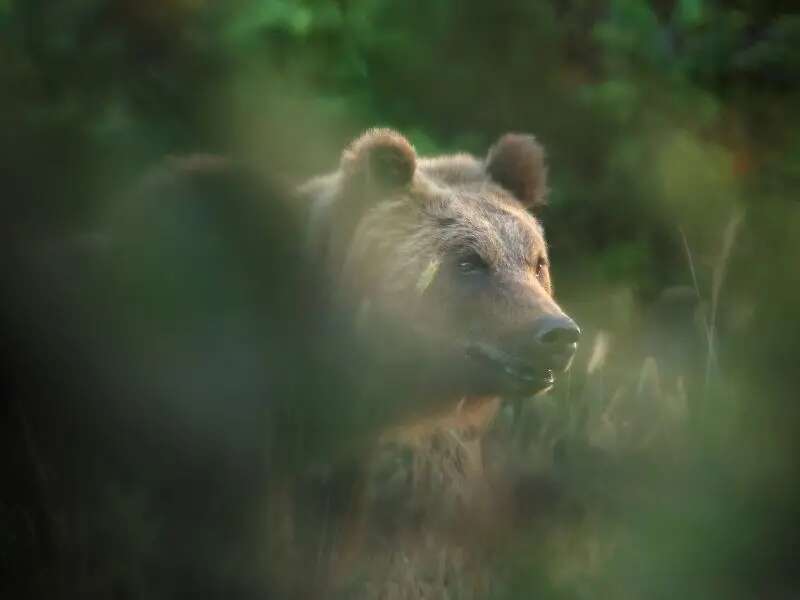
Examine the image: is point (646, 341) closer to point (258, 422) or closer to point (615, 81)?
point (615, 81)

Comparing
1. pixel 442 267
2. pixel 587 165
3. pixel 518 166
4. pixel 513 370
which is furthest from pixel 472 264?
pixel 587 165

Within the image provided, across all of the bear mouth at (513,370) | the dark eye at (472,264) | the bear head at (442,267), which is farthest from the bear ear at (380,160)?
the bear mouth at (513,370)

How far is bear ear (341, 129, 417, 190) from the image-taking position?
399 centimetres

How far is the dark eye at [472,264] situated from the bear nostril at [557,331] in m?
0.34

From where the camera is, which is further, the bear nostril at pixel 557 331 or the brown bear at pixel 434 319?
the brown bear at pixel 434 319

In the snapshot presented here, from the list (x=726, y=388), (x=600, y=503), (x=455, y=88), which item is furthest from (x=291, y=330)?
(x=455, y=88)

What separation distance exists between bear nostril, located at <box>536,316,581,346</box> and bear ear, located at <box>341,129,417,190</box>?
76 centimetres

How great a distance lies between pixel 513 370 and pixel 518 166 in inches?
38.3

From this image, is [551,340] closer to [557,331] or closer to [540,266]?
[557,331]

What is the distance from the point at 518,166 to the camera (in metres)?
4.40

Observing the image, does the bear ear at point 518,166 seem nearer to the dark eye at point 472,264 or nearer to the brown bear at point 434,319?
the brown bear at point 434,319

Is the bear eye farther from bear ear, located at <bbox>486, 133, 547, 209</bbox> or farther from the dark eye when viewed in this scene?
bear ear, located at <bbox>486, 133, 547, 209</bbox>

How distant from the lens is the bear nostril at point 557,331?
3592 mm

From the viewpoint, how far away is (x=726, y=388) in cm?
506
